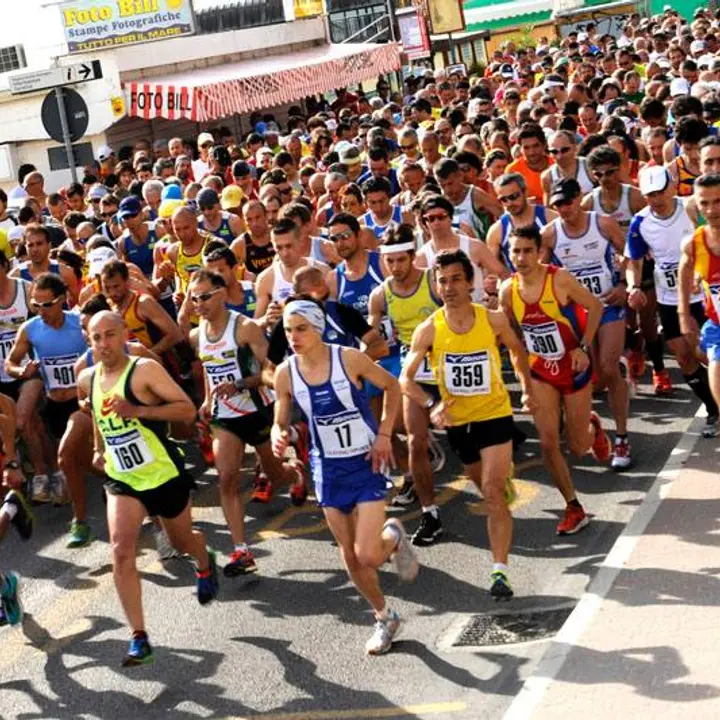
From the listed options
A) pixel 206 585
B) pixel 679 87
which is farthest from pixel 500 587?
pixel 679 87

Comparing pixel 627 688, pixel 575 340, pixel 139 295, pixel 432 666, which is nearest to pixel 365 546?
pixel 432 666

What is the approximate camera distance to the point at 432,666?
7914 mm

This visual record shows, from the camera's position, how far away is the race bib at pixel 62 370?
1173 cm

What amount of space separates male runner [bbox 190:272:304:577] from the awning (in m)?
20.8

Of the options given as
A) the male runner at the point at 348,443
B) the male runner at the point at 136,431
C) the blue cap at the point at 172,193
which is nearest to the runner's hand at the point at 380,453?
the male runner at the point at 348,443

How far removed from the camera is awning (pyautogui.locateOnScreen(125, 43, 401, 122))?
30703 mm

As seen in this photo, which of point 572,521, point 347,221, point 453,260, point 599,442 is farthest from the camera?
point 347,221

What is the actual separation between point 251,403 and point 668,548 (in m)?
2.78

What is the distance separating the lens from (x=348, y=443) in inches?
326

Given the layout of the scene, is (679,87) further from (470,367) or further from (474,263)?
(470,367)

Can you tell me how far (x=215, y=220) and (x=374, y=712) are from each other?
8017mm

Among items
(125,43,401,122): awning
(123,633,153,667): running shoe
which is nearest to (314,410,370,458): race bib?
(123,633,153,667): running shoe

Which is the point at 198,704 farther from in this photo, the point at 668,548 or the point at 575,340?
the point at 575,340

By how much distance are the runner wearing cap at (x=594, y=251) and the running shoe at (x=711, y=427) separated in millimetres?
630
